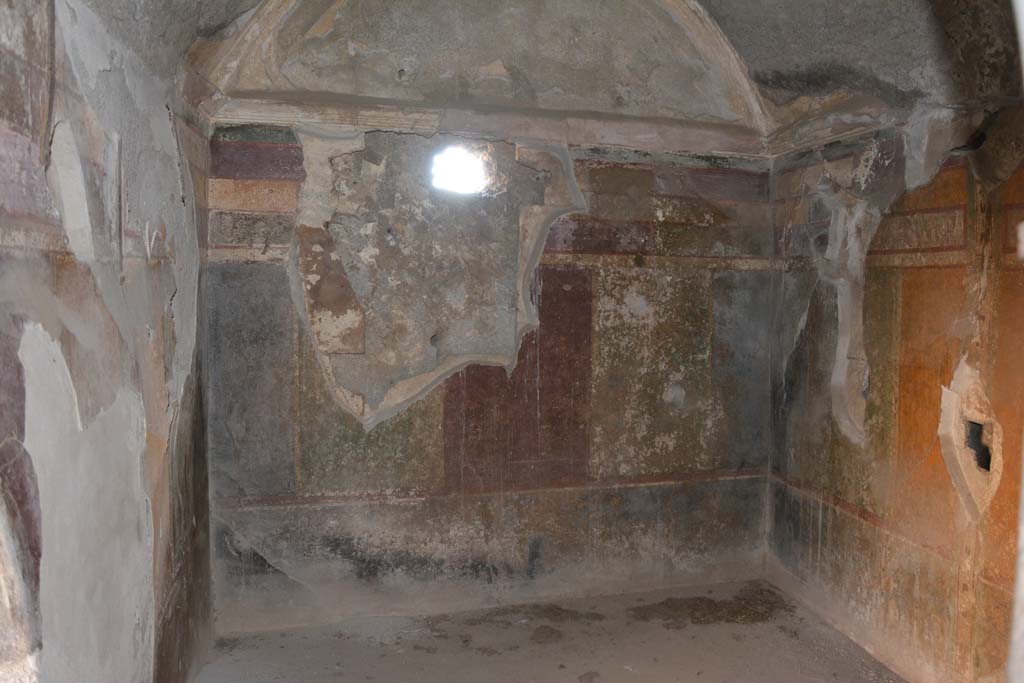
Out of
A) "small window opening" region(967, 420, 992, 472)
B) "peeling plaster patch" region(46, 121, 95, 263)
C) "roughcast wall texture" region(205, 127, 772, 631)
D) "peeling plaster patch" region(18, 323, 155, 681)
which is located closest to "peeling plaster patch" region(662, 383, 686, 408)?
"roughcast wall texture" region(205, 127, 772, 631)

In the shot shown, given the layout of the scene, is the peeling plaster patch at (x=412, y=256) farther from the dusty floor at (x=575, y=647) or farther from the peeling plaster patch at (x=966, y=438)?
the peeling plaster patch at (x=966, y=438)

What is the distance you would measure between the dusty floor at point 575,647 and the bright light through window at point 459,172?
2356 mm

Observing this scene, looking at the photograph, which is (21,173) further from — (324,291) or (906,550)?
(906,550)

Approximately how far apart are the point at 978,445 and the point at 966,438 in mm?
51

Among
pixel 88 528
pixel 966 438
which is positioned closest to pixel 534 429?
pixel 966 438

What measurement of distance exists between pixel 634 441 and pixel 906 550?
4.91ft

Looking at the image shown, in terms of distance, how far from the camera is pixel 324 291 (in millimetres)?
3883

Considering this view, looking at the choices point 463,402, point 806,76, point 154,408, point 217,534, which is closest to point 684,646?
point 463,402

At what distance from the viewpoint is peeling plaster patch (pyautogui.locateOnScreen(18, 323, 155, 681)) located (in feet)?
5.88

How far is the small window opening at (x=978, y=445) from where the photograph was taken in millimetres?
3090

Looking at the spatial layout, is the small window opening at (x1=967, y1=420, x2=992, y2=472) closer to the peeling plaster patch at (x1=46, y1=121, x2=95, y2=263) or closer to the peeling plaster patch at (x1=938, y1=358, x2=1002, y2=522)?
the peeling plaster patch at (x1=938, y1=358, x2=1002, y2=522)

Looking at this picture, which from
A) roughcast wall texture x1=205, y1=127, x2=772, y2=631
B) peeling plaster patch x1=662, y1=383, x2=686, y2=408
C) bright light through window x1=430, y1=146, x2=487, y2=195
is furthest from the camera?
Answer: peeling plaster patch x1=662, y1=383, x2=686, y2=408

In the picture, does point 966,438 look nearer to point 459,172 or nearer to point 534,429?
point 534,429

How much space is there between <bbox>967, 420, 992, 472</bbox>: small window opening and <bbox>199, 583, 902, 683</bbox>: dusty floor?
1.14 meters
